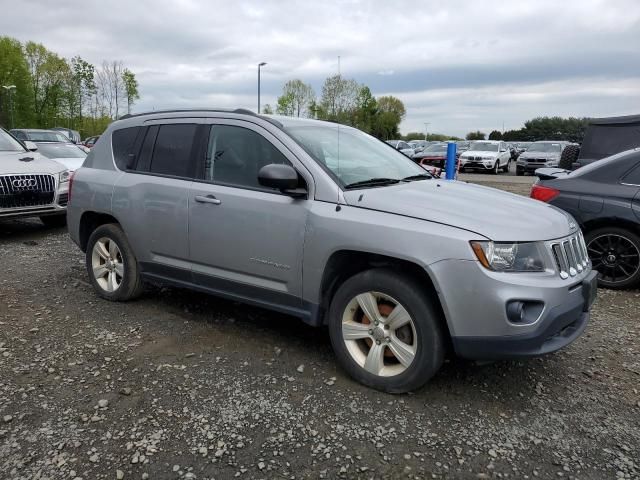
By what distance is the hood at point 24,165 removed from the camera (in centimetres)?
751

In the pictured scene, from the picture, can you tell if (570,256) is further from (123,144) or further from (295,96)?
(295,96)

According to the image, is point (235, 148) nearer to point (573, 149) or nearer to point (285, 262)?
point (285, 262)

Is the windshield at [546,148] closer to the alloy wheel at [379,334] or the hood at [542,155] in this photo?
the hood at [542,155]

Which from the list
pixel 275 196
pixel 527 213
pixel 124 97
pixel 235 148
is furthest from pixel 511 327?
pixel 124 97

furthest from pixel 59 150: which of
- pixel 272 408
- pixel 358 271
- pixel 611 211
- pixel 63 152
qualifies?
pixel 611 211

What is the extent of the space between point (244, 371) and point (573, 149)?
9952 mm

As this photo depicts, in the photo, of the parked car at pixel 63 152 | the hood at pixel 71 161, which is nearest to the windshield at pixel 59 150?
the parked car at pixel 63 152

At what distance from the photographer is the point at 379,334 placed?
3207 millimetres

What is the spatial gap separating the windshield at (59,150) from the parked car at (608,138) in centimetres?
996

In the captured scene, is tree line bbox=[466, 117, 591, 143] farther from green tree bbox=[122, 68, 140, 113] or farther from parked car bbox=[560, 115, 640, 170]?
parked car bbox=[560, 115, 640, 170]

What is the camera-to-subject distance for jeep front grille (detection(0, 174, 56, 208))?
7.32 metres

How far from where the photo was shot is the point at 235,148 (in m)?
3.95

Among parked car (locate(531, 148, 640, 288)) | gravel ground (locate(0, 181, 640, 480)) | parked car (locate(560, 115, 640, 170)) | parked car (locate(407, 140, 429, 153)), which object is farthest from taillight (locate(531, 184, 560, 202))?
parked car (locate(407, 140, 429, 153))

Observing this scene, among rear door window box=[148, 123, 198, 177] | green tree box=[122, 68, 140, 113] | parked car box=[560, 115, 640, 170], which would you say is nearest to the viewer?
rear door window box=[148, 123, 198, 177]
